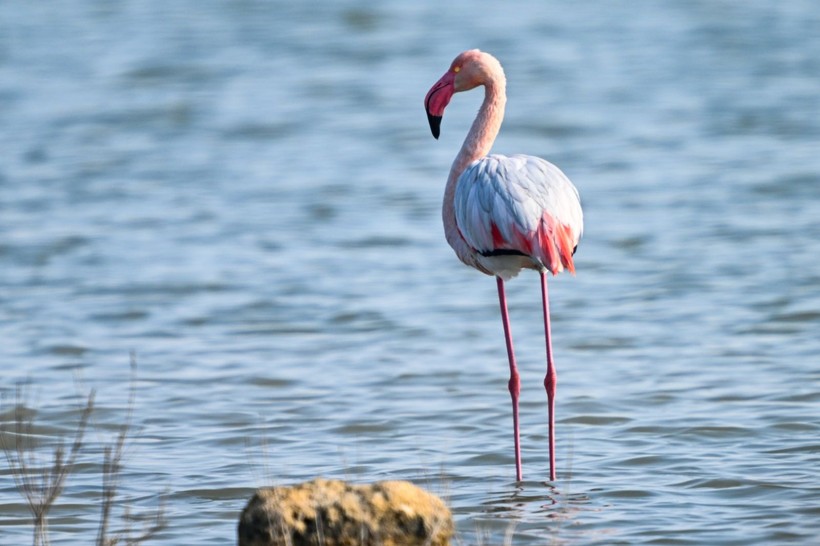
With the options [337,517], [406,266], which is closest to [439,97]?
[337,517]

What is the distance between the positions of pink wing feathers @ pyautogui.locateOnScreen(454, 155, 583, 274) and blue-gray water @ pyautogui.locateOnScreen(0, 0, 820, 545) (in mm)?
1162

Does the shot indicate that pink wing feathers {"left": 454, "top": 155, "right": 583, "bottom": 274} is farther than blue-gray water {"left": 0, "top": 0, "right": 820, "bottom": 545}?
No

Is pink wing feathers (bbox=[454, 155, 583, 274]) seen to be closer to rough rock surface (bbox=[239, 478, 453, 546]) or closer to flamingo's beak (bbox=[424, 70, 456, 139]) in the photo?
flamingo's beak (bbox=[424, 70, 456, 139])

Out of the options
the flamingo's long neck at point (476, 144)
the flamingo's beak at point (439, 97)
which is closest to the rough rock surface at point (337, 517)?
the flamingo's long neck at point (476, 144)

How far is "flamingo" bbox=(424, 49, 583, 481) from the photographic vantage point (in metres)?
6.93

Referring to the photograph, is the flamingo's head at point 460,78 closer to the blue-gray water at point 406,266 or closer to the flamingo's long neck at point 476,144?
the flamingo's long neck at point 476,144

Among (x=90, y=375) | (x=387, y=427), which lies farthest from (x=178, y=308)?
(x=387, y=427)

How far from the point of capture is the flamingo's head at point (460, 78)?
7594 mm

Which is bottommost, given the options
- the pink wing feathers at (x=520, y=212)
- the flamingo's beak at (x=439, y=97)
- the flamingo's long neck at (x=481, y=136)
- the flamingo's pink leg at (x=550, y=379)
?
the flamingo's pink leg at (x=550, y=379)

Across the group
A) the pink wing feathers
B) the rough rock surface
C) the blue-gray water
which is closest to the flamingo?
the pink wing feathers

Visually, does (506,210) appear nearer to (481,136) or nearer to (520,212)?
(520,212)

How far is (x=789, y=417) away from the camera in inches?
328

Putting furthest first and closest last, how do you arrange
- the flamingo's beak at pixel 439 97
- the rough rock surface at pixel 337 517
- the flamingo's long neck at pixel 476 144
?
the flamingo's beak at pixel 439 97 → the flamingo's long neck at pixel 476 144 → the rough rock surface at pixel 337 517

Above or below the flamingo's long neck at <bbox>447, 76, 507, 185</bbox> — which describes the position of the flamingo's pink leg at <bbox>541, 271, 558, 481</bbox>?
below
